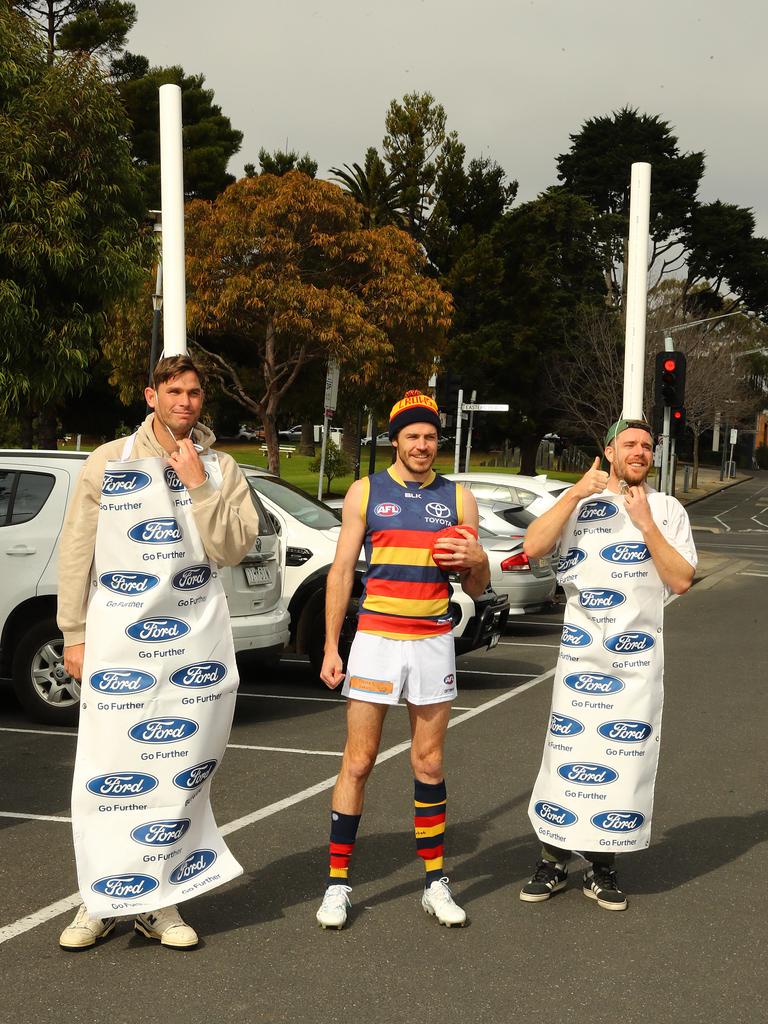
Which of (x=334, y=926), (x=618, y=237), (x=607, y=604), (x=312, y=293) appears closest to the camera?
(x=334, y=926)

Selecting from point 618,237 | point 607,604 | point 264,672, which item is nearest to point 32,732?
point 264,672

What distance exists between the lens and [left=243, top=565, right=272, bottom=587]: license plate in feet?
28.4

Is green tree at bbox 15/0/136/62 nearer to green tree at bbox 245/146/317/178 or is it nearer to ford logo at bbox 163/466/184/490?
green tree at bbox 245/146/317/178

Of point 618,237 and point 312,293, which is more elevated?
point 618,237

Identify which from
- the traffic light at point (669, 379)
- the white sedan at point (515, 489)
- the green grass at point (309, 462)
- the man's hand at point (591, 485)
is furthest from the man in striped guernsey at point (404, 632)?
the green grass at point (309, 462)

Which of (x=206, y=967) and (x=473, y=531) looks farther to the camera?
(x=473, y=531)

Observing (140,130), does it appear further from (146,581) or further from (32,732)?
(146,581)

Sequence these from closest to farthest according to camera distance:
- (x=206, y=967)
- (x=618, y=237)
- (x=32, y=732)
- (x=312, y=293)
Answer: (x=206, y=967) → (x=32, y=732) → (x=312, y=293) → (x=618, y=237)

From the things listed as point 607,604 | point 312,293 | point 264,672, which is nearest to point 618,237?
point 312,293

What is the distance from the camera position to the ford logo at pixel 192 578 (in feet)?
14.1

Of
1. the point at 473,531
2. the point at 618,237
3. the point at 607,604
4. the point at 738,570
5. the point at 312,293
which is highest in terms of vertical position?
the point at 618,237

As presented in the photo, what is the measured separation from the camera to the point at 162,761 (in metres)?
4.28

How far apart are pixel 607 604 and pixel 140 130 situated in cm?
4442

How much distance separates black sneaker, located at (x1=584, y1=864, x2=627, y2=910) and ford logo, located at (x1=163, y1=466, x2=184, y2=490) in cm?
221
